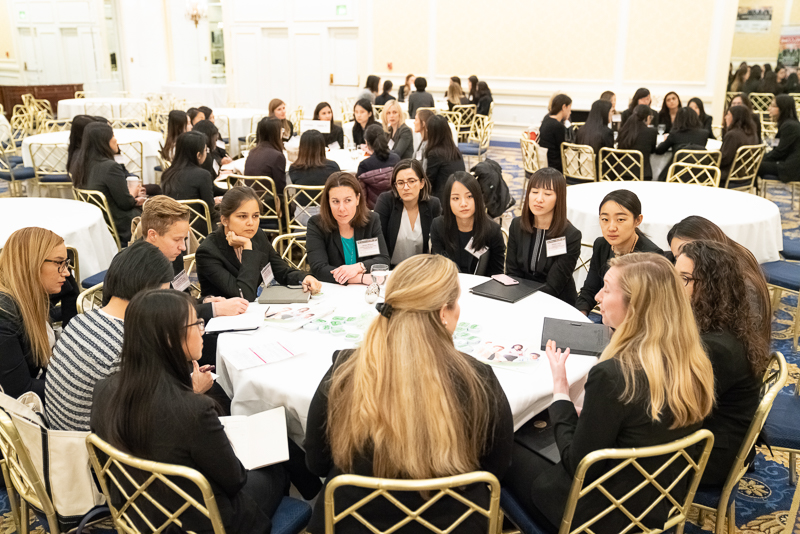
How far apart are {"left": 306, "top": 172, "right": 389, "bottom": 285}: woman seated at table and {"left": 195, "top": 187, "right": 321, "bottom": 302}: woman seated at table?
0.23m

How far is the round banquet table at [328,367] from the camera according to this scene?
202cm

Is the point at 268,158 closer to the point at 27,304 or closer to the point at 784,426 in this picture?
the point at 27,304

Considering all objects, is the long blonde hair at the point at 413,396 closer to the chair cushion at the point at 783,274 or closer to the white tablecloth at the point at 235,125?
the chair cushion at the point at 783,274

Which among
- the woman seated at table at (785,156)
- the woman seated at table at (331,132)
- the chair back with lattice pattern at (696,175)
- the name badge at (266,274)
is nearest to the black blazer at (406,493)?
the name badge at (266,274)

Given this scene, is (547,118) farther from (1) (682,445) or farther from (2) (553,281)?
(1) (682,445)

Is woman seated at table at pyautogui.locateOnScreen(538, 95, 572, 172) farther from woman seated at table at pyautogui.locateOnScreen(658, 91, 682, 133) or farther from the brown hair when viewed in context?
the brown hair

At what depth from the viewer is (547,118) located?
23.8ft

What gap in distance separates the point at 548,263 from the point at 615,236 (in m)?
0.41

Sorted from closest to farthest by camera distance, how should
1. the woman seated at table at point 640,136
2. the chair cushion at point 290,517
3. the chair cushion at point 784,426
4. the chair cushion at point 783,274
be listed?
1. the chair cushion at point 290,517
2. the chair cushion at point 784,426
3. the chair cushion at point 783,274
4. the woman seated at table at point 640,136

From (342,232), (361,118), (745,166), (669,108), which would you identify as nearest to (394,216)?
(342,232)

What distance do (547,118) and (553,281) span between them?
4.36 meters

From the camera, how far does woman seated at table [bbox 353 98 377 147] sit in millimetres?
7426

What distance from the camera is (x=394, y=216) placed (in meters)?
3.92

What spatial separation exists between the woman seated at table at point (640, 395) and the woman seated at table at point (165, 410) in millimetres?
915
